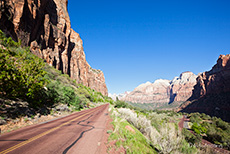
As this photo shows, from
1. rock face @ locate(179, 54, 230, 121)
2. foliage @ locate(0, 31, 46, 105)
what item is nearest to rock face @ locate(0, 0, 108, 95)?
foliage @ locate(0, 31, 46, 105)

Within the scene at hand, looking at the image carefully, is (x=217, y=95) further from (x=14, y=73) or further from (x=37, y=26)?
(x=37, y=26)

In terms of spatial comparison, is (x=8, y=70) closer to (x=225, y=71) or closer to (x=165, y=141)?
(x=165, y=141)

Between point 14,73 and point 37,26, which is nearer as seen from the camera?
point 14,73

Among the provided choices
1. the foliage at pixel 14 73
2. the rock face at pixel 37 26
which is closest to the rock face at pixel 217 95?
the foliage at pixel 14 73

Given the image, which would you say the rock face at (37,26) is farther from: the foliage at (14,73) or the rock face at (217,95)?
the rock face at (217,95)

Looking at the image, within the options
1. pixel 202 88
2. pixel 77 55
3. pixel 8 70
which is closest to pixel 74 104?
pixel 8 70

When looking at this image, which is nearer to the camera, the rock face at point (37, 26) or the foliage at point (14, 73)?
the foliage at point (14, 73)

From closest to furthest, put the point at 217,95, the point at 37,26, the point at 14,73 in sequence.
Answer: the point at 14,73, the point at 37,26, the point at 217,95

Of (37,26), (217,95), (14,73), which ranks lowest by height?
(217,95)

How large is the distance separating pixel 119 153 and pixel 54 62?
50105mm

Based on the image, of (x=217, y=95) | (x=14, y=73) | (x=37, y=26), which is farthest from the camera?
(x=217, y=95)

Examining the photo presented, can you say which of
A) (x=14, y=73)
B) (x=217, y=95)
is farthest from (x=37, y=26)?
(x=217, y=95)

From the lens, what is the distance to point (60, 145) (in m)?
5.63

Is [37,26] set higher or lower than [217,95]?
higher
